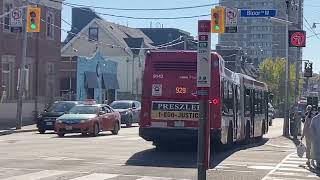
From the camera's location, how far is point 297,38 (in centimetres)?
3042

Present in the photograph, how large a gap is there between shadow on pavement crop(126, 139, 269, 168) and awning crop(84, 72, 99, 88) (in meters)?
32.5

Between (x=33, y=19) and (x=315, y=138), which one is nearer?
(x=315, y=138)

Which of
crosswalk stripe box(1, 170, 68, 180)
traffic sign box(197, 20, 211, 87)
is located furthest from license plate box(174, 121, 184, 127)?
traffic sign box(197, 20, 211, 87)

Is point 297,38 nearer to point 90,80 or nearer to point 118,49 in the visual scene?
point 90,80

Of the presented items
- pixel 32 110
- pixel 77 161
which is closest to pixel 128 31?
pixel 32 110

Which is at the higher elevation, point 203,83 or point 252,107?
point 203,83

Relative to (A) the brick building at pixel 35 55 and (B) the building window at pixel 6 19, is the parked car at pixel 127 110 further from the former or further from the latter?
(B) the building window at pixel 6 19

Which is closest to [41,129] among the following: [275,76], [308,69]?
→ [308,69]

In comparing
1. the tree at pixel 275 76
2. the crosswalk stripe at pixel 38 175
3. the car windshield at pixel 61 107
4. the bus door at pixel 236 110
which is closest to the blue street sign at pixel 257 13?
the bus door at pixel 236 110

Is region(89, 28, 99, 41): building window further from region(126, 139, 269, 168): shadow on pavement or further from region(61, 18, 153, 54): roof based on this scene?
region(126, 139, 269, 168): shadow on pavement

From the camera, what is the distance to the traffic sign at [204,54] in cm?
1015

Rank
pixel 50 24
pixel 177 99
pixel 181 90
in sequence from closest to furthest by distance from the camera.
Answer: pixel 177 99 < pixel 181 90 < pixel 50 24

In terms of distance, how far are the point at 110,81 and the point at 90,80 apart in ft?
13.9

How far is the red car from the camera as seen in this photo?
2703 cm
